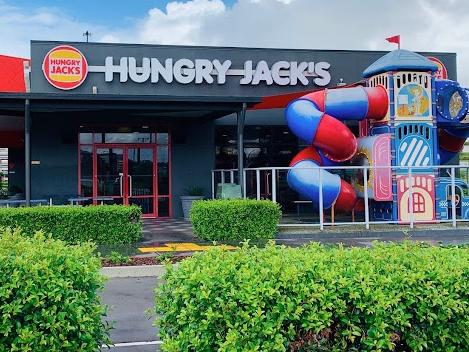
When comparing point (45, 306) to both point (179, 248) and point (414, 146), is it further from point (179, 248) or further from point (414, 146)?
point (414, 146)

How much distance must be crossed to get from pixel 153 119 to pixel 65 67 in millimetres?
3387

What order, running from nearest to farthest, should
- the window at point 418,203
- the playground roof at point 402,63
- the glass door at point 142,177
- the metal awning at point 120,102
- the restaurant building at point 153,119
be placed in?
the metal awning at point 120,102, the window at point 418,203, the playground roof at point 402,63, the restaurant building at point 153,119, the glass door at point 142,177

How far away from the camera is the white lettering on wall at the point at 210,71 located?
65.6 ft

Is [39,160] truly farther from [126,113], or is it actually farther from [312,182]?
[312,182]

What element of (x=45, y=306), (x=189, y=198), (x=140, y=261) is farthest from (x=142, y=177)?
(x=45, y=306)

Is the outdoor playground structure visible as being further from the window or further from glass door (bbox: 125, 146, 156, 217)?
glass door (bbox: 125, 146, 156, 217)

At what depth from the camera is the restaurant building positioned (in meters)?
19.5

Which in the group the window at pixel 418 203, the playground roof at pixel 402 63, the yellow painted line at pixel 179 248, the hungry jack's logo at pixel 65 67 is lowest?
the yellow painted line at pixel 179 248

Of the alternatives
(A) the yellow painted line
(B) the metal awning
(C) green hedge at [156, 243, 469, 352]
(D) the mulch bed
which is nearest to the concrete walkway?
(A) the yellow painted line

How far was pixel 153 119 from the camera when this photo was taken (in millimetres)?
20484

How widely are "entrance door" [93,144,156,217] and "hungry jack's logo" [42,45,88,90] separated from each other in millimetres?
2381

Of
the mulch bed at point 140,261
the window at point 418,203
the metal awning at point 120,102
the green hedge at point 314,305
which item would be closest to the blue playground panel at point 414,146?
the window at point 418,203

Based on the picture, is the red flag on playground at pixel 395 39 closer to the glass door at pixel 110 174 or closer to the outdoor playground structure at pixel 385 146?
the outdoor playground structure at pixel 385 146

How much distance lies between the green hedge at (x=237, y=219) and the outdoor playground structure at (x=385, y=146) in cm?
243
